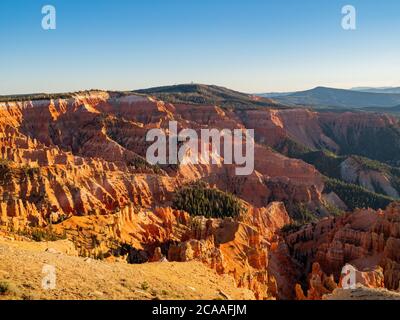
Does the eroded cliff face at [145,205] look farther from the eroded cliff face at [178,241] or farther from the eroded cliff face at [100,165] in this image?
the eroded cliff face at [100,165]

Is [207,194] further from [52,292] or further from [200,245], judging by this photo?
[52,292]

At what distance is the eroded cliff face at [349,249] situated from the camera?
144 ft

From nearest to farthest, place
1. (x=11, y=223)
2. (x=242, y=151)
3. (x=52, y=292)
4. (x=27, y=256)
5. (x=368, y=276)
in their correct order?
1. (x=52, y=292)
2. (x=27, y=256)
3. (x=368, y=276)
4. (x=11, y=223)
5. (x=242, y=151)

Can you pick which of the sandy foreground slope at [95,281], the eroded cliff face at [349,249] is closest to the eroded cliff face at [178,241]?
the eroded cliff face at [349,249]

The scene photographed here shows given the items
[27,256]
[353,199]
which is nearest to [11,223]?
[27,256]

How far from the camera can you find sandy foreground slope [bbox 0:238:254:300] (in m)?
17.7

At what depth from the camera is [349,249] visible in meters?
53.8

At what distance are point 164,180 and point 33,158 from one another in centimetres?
2653

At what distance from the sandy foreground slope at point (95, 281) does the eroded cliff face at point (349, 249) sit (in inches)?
808

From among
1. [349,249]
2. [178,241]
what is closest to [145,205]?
[178,241]

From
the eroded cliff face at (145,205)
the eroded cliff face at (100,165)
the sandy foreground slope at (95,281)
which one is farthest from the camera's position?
the eroded cliff face at (100,165)

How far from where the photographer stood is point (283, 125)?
200 metres

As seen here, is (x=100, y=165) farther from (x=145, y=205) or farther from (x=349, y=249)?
(x=349, y=249)

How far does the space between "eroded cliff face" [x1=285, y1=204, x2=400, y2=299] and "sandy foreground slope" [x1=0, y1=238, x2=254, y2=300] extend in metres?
20.5
